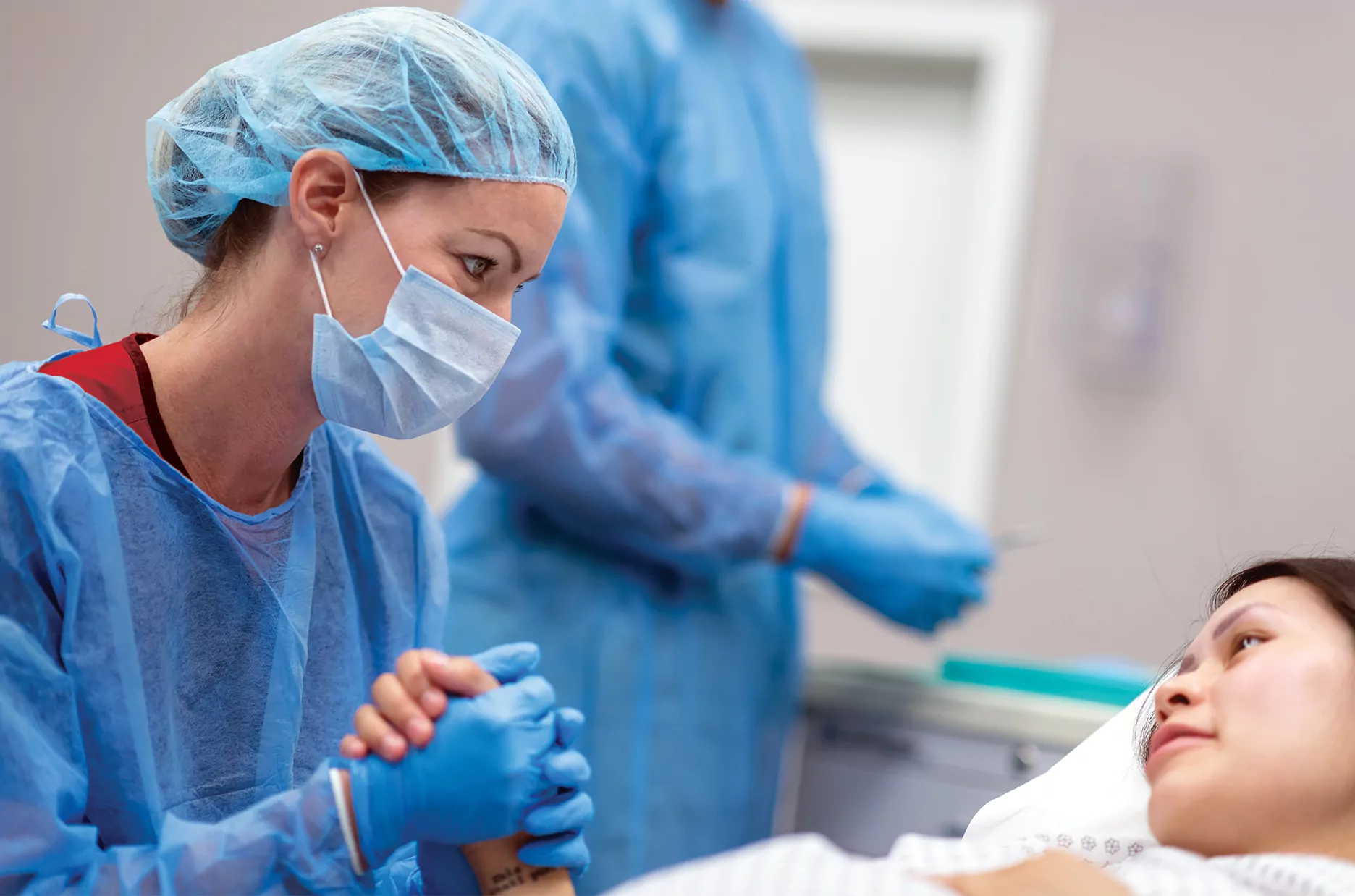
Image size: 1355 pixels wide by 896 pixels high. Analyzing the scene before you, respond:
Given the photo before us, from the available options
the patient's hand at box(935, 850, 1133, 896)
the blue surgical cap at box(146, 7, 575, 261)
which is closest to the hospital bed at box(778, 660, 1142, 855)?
the patient's hand at box(935, 850, 1133, 896)

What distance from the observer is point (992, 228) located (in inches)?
105

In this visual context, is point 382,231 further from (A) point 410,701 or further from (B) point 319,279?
(A) point 410,701

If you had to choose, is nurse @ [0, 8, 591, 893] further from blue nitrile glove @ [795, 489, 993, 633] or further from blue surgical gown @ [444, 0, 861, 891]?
blue nitrile glove @ [795, 489, 993, 633]

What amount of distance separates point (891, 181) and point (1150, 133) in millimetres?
564

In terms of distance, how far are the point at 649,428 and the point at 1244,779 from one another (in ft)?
2.61

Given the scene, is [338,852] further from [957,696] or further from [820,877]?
[957,696]

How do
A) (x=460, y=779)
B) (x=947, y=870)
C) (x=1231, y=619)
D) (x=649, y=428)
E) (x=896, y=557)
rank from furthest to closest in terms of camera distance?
(x=896, y=557) < (x=649, y=428) < (x=1231, y=619) < (x=947, y=870) < (x=460, y=779)

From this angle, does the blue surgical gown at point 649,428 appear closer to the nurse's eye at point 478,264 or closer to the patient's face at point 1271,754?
the nurse's eye at point 478,264

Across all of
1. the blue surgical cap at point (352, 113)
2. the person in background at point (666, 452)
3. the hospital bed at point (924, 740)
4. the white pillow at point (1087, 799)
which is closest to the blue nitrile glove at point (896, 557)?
the person in background at point (666, 452)

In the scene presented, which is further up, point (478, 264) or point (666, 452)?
point (478, 264)

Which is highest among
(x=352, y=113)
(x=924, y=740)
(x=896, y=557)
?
(x=352, y=113)

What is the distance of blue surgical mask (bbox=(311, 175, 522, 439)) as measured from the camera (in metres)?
0.89

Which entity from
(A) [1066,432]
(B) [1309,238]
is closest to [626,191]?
(A) [1066,432]

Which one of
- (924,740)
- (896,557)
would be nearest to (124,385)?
(896,557)
